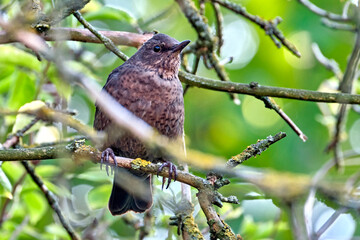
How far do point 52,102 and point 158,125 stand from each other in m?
1.00

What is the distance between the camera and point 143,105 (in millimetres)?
4270

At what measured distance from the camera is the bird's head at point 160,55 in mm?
4621

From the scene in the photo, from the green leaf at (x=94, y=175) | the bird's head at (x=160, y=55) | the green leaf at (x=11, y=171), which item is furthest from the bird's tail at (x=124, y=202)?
the bird's head at (x=160, y=55)

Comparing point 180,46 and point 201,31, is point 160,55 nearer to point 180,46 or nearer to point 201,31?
point 180,46

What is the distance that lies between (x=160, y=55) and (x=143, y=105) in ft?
2.16

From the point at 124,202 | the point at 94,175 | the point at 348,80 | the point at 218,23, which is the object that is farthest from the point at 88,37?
the point at 348,80

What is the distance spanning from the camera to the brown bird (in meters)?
4.27

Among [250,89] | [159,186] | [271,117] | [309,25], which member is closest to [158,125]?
[159,186]

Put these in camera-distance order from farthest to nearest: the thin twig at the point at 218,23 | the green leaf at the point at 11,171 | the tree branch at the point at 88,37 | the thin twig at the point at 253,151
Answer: the thin twig at the point at 218,23 → the green leaf at the point at 11,171 → the tree branch at the point at 88,37 → the thin twig at the point at 253,151

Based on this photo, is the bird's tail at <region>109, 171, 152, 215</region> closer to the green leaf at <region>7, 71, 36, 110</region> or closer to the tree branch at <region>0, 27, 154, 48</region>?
the green leaf at <region>7, 71, 36, 110</region>

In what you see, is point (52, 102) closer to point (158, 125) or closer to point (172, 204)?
point (158, 125)

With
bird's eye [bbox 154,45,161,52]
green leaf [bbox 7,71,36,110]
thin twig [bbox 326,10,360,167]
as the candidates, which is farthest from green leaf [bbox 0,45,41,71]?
thin twig [bbox 326,10,360,167]

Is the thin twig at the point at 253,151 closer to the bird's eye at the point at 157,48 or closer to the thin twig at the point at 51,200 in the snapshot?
the thin twig at the point at 51,200

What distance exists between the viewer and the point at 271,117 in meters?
8.68
